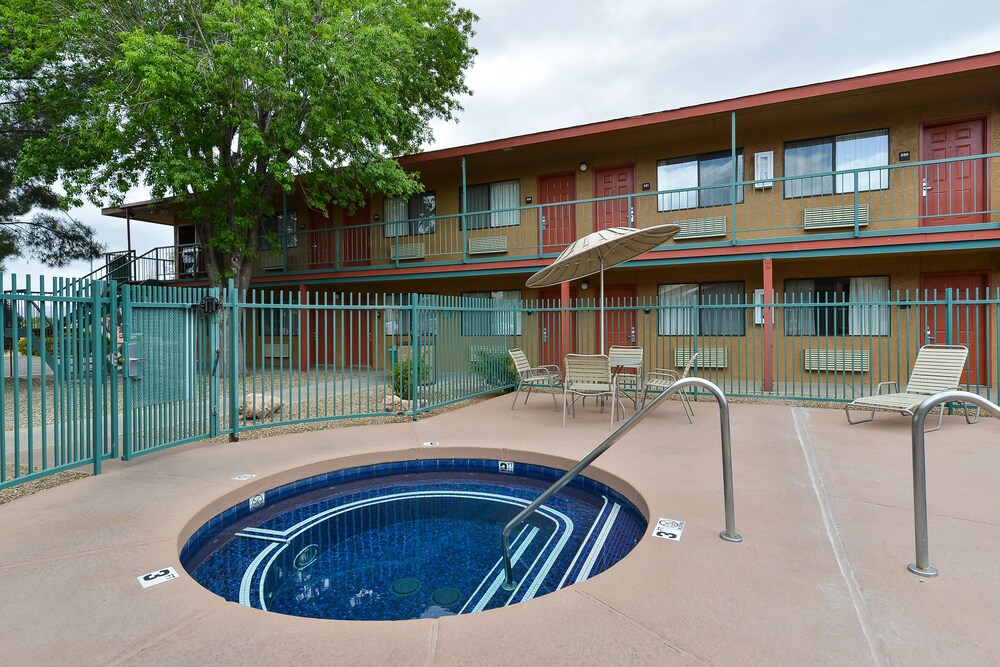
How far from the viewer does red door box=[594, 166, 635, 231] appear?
12953 millimetres

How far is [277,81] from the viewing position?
10477mm

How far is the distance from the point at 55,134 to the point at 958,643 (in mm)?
15990

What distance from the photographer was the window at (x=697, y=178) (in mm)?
12016

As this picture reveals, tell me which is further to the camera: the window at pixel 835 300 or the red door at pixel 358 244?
the red door at pixel 358 244

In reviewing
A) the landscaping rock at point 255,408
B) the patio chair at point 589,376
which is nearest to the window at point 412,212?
the landscaping rock at point 255,408

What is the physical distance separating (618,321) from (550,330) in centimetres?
191

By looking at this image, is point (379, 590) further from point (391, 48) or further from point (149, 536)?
point (391, 48)

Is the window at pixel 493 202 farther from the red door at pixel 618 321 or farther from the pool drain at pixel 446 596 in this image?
the pool drain at pixel 446 596

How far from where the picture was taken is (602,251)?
771 centimetres

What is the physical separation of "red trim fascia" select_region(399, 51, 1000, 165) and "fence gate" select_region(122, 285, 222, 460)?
29.6ft

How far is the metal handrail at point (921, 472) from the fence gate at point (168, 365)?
18.6ft

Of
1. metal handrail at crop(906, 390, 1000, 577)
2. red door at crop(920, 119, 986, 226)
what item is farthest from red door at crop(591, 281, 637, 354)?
metal handrail at crop(906, 390, 1000, 577)

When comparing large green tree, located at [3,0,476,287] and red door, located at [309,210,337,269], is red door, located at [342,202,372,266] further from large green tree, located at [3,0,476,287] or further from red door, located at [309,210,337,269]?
large green tree, located at [3,0,476,287]

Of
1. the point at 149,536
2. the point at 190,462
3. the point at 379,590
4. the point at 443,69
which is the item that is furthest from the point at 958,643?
the point at 443,69
